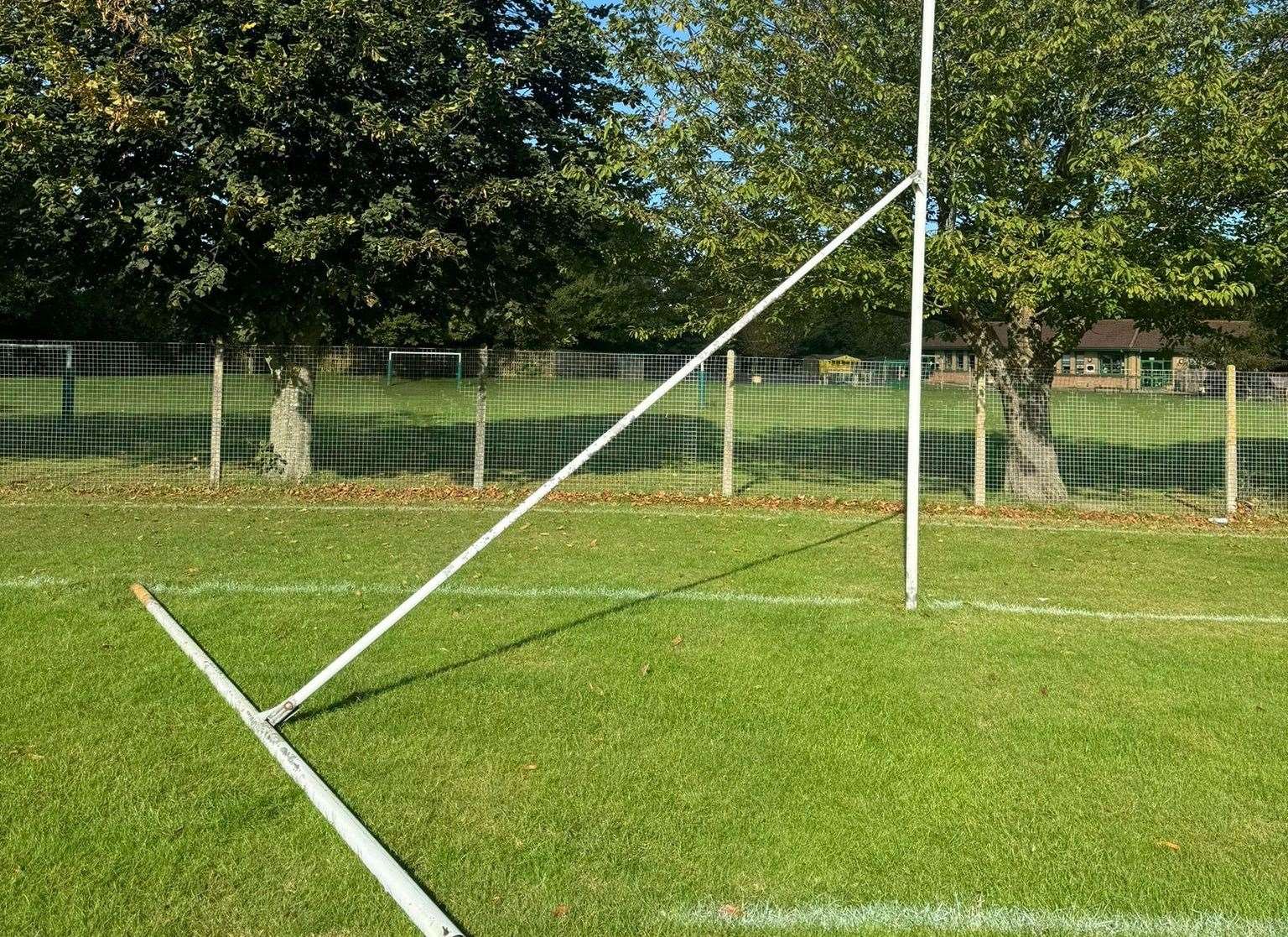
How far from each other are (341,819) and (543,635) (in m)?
2.78

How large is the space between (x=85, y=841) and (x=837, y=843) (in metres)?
2.56

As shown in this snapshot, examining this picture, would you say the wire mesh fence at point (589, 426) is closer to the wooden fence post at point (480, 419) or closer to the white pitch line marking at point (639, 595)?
the wooden fence post at point (480, 419)

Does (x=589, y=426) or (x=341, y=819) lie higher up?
(x=589, y=426)

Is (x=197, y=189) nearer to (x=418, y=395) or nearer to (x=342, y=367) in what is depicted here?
(x=342, y=367)

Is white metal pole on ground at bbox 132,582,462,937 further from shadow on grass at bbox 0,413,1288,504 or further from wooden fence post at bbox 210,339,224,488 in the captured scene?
shadow on grass at bbox 0,413,1288,504

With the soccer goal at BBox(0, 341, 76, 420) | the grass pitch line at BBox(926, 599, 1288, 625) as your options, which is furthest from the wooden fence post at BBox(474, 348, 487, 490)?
the grass pitch line at BBox(926, 599, 1288, 625)

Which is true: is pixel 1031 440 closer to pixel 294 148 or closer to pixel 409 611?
pixel 294 148

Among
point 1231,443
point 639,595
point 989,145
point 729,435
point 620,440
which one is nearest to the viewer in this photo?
point 639,595

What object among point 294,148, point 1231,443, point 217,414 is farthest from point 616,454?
point 1231,443

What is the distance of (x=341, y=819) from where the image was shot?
3.63 m

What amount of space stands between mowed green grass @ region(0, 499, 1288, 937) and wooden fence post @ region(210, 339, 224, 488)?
16.6 feet

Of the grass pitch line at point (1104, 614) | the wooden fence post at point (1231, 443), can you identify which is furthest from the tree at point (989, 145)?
the grass pitch line at point (1104, 614)

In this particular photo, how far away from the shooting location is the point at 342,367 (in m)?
15.5

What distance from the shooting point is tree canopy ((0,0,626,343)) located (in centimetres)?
1126
